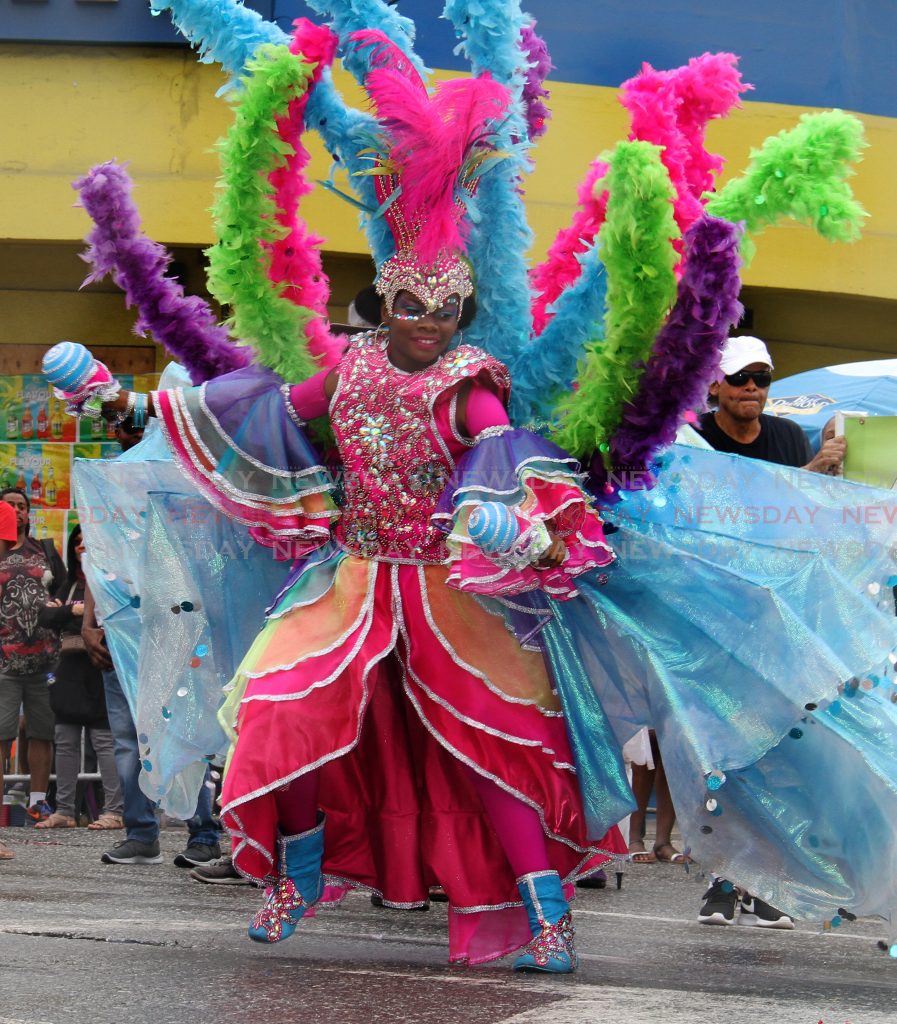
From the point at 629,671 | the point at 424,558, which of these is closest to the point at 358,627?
the point at 424,558

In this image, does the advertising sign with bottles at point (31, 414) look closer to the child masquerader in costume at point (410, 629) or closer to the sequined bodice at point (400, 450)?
the child masquerader in costume at point (410, 629)

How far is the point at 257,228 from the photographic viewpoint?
461 cm

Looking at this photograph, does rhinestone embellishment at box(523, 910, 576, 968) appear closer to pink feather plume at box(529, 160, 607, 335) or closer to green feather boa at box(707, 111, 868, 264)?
pink feather plume at box(529, 160, 607, 335)

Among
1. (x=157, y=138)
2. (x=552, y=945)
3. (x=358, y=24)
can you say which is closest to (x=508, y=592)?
(x=552, y=945)

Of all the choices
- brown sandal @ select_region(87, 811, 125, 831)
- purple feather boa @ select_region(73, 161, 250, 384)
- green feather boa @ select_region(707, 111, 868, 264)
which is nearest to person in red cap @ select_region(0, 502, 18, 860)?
brown sandal @ select_region(87, 811, 125, 831)

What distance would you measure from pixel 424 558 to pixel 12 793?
17.8ft

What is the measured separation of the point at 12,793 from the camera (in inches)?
356

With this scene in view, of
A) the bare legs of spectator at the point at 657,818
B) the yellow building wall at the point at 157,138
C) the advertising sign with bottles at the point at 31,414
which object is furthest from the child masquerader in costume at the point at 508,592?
the advertising sign with bottles at the point at 31,414

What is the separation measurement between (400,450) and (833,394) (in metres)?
4.00

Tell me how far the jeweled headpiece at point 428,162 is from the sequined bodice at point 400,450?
0.20 m

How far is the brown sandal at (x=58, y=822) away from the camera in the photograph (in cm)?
854

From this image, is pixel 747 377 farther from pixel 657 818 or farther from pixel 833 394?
pixel 657 818

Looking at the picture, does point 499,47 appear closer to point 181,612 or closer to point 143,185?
point 181,612

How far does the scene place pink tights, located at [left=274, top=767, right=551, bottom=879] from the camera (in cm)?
424
